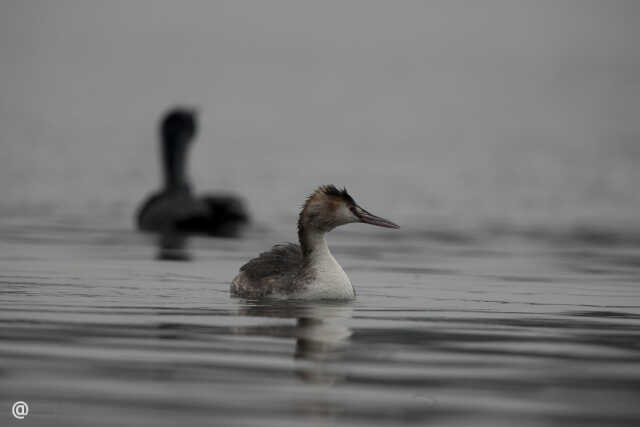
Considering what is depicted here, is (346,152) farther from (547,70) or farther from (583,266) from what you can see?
(547,70)

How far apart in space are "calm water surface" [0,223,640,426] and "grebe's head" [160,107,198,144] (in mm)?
8614

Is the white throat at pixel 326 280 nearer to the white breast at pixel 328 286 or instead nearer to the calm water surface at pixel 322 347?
the white breast at pixel 328 286

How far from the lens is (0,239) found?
23.2 metres

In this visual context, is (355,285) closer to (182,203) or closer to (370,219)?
(370,219)

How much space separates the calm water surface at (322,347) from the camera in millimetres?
10156

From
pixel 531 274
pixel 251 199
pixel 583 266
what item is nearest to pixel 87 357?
pixel 531 274

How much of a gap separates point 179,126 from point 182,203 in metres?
2.23

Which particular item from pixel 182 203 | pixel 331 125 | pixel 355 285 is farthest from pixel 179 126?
pixel 331 125

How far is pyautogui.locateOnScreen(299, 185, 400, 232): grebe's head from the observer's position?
1662 centimetres

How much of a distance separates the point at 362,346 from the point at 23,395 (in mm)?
3182

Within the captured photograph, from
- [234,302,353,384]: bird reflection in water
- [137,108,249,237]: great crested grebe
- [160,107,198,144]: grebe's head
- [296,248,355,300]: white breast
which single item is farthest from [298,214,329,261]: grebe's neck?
[160,107,198,144]: grebe's head

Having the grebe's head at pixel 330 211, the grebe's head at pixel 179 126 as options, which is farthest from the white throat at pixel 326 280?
the grebe's head at pixel 179 126

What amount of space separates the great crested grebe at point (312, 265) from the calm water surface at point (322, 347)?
258 mm

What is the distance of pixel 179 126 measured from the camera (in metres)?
29.3
